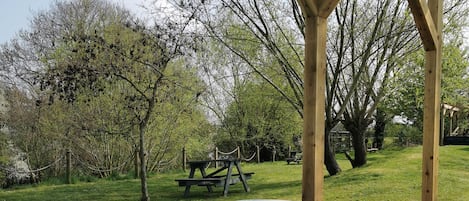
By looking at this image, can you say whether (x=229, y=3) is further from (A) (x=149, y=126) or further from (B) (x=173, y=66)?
A: (A) (x=149, y=126)

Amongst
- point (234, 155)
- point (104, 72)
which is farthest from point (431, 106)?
point (234, 155)

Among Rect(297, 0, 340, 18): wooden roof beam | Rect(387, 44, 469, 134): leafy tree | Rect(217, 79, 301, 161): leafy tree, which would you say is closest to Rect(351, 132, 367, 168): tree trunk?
Rect(387, 44, 469, 134): leafy tree

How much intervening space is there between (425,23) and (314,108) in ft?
4.73

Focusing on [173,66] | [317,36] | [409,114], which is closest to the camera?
[317,36]

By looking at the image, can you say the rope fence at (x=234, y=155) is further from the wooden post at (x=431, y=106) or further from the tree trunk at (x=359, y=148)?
the wooden post at (x=431, y=106)

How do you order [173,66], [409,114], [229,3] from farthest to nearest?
[409,114], [173,66], [229,3]

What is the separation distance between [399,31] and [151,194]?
4303 mm

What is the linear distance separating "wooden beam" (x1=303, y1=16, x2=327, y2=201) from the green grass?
2.90 metres

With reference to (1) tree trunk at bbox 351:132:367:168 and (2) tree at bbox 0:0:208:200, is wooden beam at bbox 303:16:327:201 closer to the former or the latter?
(2) tree at bbox 0:0:208:200

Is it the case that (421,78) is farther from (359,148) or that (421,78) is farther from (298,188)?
(298,188)

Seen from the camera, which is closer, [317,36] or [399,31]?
[317,36]

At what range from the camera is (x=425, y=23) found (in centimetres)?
325

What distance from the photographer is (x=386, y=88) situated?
6.89 m

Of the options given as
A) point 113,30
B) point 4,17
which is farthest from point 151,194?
point 4,17
